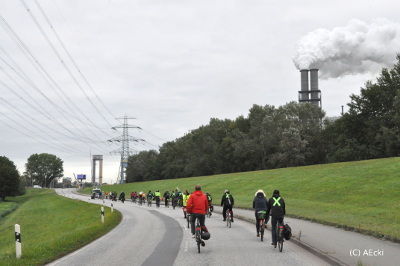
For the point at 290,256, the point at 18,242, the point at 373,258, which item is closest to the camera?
the point at 373,258

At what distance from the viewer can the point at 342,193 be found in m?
37.2

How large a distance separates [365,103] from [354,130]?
4796 mm

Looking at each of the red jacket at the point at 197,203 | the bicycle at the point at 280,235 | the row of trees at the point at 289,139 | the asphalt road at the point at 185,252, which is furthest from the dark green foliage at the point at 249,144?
the bicycle at the point at 280,235

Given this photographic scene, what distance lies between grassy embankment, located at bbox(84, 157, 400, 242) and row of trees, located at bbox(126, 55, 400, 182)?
17.6 meters

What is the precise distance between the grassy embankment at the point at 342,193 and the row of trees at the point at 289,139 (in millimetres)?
17602

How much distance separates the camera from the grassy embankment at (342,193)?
67.7 ft

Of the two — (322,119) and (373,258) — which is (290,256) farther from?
(322,119)

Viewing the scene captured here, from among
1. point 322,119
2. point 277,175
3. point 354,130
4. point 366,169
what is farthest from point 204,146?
point 366,169

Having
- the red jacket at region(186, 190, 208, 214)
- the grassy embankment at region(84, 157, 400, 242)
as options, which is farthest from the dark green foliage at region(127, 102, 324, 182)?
the red jacket at region(186, 190, 208, 214)

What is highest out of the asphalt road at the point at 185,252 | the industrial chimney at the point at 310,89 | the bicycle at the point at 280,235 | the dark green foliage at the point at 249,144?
the industrial chimney at the point at 310,89

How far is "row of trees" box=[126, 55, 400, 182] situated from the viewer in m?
71.7

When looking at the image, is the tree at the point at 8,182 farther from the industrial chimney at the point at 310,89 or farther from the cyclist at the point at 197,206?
the cyclist at the point at 197,206

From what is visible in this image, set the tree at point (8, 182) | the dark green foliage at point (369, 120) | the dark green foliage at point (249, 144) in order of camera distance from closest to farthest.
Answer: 1. the dark green foliage at point (369, 120)
2. the dark green foliage at point (249, 144)
3. the tree at point (8, 182)

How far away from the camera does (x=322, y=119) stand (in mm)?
103312
